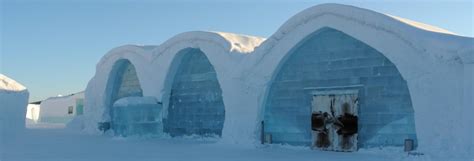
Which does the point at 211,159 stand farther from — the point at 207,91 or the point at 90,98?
the point at 90,98

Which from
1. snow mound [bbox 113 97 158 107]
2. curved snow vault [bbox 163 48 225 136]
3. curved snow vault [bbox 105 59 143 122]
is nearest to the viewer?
curved snow vault [bbox 163 48 225 136]

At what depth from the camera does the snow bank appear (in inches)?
696

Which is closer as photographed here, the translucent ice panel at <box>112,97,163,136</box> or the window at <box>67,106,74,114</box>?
the translucent ice panel at <box>112,97,163,136</box>

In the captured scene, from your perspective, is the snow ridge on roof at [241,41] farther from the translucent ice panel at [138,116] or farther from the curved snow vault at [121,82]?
the curved snow vault at [121,82]

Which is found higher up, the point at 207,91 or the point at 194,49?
the point at 194,49

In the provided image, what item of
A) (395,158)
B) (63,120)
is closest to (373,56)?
(395,158)

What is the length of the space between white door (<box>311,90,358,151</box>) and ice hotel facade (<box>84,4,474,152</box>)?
3 centimetres

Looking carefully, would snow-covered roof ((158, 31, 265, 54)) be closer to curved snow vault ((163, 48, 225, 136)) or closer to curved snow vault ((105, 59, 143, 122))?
curved snow vault ((163, 48, 225, 136))

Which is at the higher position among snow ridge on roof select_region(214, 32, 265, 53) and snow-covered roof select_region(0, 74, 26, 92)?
snow ridge on roof select_region(214, 32, 265, 53)

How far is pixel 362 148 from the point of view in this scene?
45.1 ft

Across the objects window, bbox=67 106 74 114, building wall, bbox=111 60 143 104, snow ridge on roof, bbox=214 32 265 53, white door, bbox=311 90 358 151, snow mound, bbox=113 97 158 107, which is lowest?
white door, bbox=311 90 358 151

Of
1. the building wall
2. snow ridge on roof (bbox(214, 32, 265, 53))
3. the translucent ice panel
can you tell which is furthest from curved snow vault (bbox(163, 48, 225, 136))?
the building wall

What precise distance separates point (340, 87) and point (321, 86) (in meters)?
0.59

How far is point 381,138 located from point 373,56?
2034 millimetres
